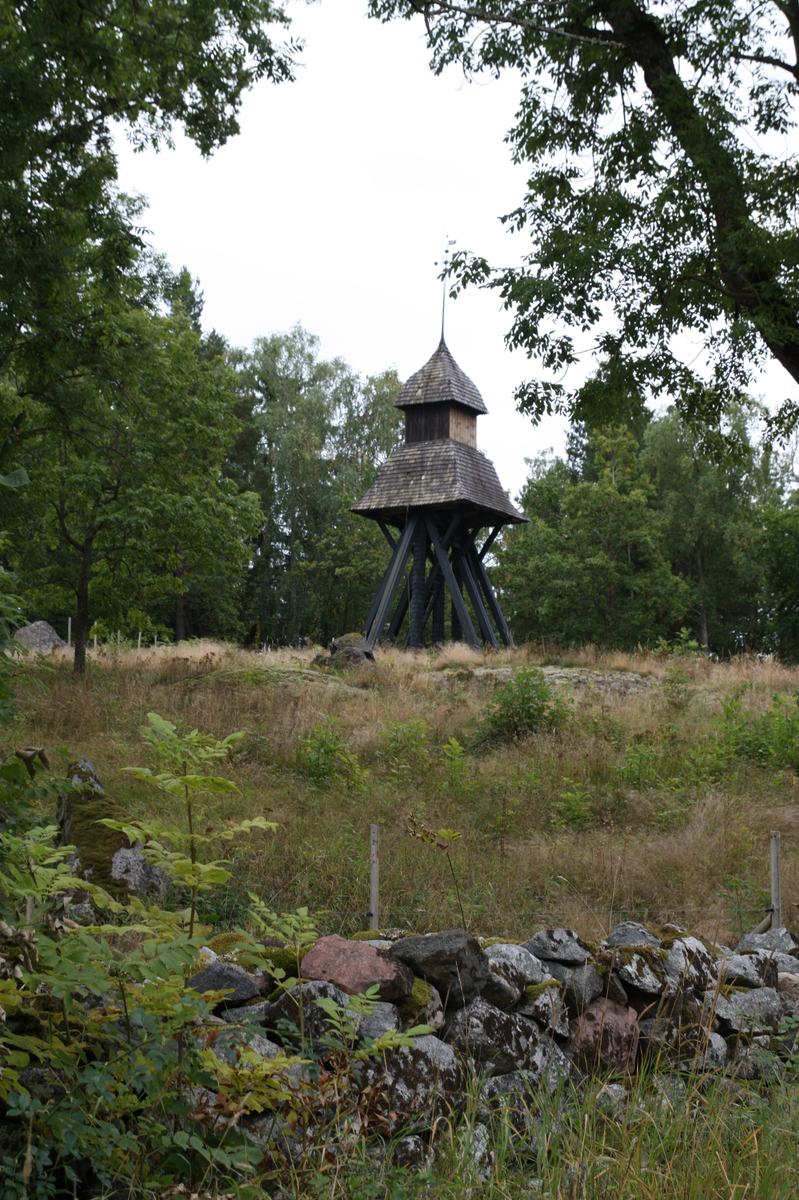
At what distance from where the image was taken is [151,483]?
51.0 feet

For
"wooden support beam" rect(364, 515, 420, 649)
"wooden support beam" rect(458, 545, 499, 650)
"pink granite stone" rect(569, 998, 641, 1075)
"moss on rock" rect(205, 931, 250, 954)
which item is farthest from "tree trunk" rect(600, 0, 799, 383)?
"wooden support beam" rect(458, 545, 499, 650)

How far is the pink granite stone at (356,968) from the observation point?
3.29m

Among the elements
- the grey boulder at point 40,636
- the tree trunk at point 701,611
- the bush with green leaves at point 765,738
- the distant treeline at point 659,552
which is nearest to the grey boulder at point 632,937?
the bush with green leaves at point 765,738

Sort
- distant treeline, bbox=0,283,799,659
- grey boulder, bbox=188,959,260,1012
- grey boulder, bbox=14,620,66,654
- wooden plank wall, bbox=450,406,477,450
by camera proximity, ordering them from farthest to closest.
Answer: grey boulder, bbox=14,620,66,654 < wooden plank wall, bbox=450,406,477,450 < distant treeline, bbox=0,283,799,659 < grey boulder, bbox=188,959,260,1012

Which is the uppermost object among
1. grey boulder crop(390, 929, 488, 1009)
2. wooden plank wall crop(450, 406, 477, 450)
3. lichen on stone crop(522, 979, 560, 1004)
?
wooden plank wall crop(450, 406, 477, 450)

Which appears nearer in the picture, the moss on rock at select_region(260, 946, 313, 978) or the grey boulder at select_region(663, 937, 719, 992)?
the moss on rock at select_region(260, 946, 313, 978)

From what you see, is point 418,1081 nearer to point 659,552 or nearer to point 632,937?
point 632,937

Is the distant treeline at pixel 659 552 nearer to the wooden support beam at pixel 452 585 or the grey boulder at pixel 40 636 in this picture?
the wooden support beam at pixel 452 585

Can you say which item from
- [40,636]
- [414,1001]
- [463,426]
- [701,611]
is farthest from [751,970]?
[701,611]

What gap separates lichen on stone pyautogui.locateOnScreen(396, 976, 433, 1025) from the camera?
337cm

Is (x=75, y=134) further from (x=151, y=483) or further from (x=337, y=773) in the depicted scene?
(x=337, y=773)

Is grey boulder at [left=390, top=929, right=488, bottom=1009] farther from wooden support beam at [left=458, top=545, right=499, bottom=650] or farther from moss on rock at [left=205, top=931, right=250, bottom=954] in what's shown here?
wooden support beam at [left=458, top=545, right=499, bottom=650]

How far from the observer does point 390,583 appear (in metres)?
23.5

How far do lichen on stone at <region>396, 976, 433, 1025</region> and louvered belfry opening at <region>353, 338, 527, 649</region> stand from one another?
19033mm
